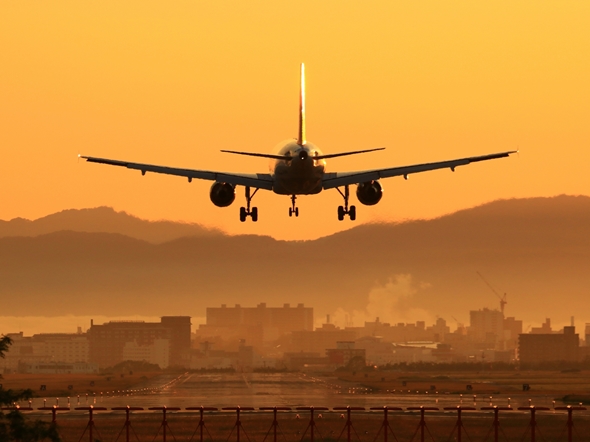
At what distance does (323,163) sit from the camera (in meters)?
90.7

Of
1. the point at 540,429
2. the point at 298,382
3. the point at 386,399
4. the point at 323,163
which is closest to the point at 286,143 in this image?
the point at 323,163

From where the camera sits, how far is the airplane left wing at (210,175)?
94.4m

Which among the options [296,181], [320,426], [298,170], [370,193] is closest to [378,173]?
[370,193]

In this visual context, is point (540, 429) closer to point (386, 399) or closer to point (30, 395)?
point (386, 399)

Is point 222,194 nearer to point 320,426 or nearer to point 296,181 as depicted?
point 296,181

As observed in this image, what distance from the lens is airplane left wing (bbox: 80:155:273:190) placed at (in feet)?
310

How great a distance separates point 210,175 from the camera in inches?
3750

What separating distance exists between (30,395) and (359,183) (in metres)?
41.8

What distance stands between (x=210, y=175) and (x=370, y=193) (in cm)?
1187

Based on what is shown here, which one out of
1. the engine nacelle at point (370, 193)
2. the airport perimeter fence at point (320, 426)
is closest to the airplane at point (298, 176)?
the engine nacelle at point (370, 193)

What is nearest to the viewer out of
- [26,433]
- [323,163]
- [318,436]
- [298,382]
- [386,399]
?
[26,433]

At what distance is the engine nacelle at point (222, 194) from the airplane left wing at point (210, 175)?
52 cm

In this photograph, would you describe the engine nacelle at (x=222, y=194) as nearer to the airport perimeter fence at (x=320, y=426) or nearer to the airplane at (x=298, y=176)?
the airplane at (x=298, y=176)

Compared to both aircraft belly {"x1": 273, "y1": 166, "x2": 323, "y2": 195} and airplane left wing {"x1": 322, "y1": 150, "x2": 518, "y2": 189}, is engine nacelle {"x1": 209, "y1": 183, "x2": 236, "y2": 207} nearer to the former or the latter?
aircraft belly {"x1": 273, "y1": 166, "x2": 323, "y2": 195}
